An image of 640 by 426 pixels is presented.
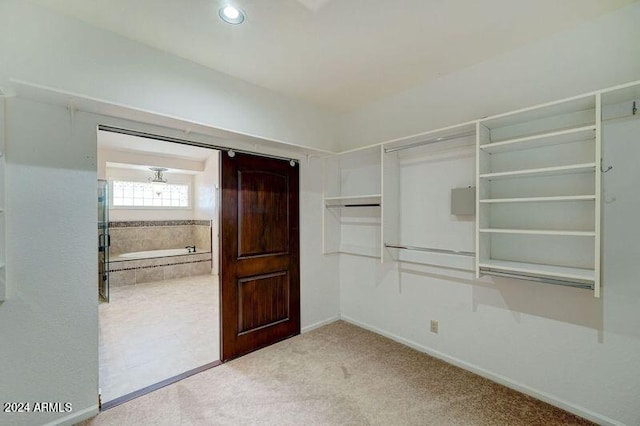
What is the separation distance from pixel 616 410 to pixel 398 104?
2901 millimetres

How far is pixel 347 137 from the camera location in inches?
140

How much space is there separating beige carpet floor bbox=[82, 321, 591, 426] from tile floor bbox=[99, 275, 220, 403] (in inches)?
13.3

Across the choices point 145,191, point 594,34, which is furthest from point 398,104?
point 145,191

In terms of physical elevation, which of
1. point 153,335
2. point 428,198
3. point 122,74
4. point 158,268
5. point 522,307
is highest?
point 122,74

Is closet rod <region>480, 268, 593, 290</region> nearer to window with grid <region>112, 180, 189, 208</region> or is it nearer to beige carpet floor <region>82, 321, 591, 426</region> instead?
beige carpet floor <region>82, 321, 591, 426</region>

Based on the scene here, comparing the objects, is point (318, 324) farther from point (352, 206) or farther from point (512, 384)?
point (512, 384)

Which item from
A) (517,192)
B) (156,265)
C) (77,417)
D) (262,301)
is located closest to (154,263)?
(156,265)

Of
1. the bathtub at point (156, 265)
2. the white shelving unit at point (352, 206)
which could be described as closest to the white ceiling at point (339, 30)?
the white shelving unit at point (352, 206)

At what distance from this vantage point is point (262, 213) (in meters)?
2.96

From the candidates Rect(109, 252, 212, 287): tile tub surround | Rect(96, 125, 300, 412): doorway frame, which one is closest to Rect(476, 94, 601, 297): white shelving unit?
Rect(96, 125, 300, 412): doorway frame

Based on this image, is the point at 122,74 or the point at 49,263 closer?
the point at 49,263

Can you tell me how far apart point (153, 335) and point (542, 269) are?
3.84 metres

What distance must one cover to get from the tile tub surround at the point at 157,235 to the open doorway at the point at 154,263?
20 millimetres

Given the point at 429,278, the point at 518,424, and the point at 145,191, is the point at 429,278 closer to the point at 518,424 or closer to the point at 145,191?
the point at 518,424
